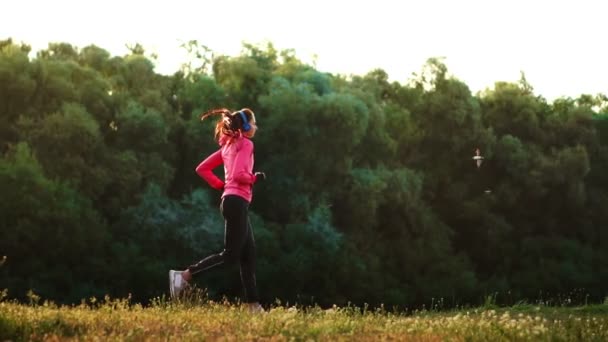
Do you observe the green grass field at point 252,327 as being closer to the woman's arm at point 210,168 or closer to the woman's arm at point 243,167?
the woman's arm at point 243,167

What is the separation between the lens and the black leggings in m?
11.1

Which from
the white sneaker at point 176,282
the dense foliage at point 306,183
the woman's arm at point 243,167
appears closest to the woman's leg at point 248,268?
the woman's arm at point 243,167

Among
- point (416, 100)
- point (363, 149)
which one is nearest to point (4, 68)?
point (363, 149)

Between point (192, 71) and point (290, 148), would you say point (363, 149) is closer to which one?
point (290, 148)

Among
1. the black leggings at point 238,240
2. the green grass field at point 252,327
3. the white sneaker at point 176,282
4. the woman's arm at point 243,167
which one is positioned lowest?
the green grass field at point 252,327

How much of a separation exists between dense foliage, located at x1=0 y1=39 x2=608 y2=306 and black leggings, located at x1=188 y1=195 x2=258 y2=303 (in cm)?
2805

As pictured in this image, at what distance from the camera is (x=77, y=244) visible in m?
40.6

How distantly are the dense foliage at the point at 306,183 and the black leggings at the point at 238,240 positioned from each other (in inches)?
1104

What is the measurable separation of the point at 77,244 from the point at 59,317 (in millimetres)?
32396

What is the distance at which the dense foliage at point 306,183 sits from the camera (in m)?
41.2

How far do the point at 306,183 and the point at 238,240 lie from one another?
3569 cm

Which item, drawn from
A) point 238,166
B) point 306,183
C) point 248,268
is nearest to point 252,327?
point 238,166

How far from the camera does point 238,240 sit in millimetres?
11195

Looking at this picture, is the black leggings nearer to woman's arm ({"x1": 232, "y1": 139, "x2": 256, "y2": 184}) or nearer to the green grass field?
woman's arm ({"x1": 232, "y1": 139, "x2": 256, "y2": 184})
